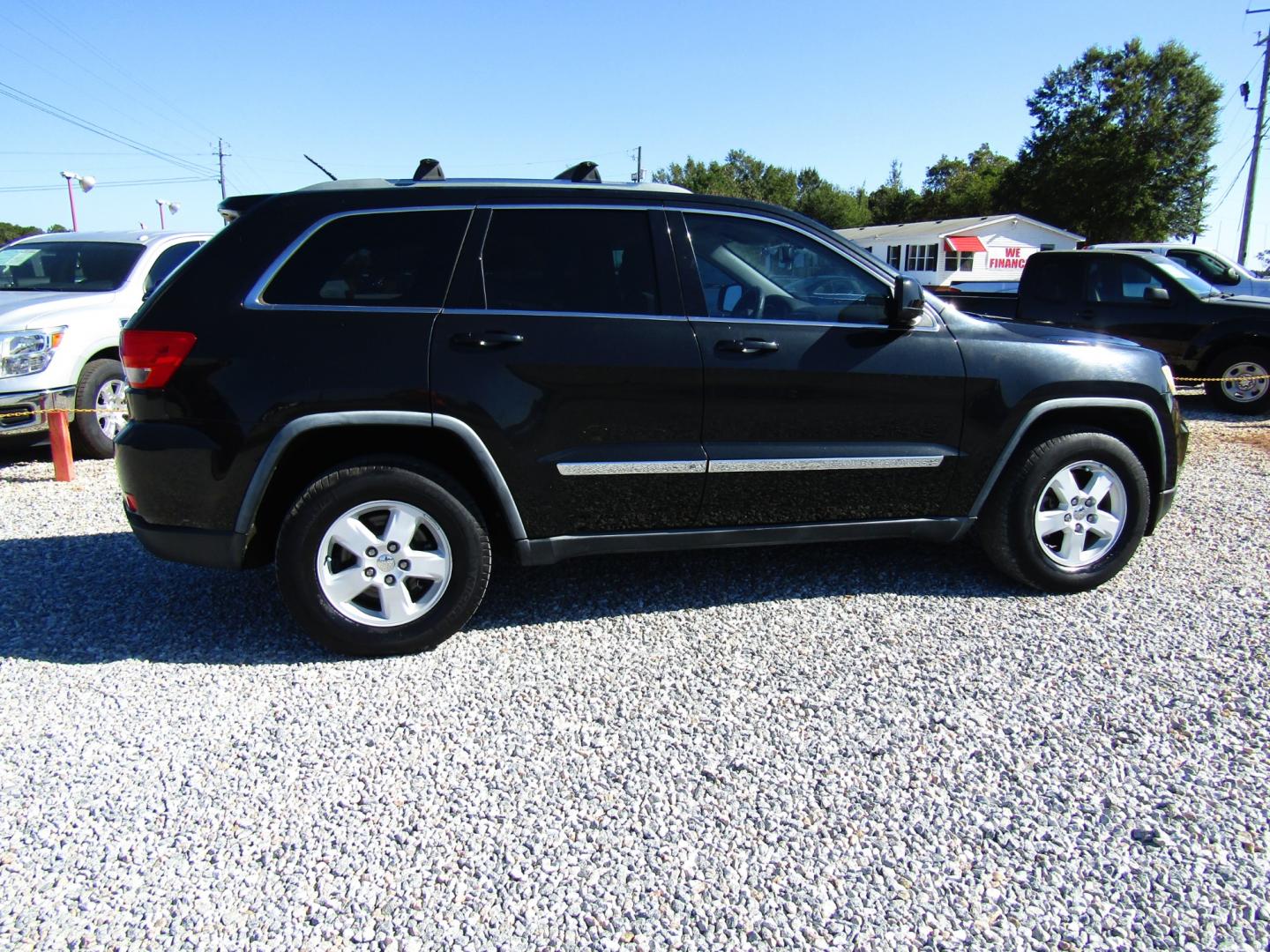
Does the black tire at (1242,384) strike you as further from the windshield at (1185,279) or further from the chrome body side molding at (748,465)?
the chrome body side molding at (748,465)

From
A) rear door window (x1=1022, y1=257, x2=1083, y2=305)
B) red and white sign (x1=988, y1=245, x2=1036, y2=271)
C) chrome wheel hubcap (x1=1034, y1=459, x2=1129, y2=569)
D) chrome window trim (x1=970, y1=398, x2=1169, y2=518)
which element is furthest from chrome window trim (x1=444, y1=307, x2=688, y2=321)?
red and white sign (x1=988, y1=245, x2=1036, y2=271)

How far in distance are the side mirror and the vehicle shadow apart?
4.33ft

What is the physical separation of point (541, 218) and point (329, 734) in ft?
7.09

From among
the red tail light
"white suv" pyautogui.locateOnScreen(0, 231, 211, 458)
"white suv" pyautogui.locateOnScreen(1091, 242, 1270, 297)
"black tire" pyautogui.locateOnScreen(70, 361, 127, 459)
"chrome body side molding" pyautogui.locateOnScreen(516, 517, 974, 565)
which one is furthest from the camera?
"white suv" pyautogui.locateOnScreen(1091, 242, 1270, 297)

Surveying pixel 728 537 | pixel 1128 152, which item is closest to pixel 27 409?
pixel 728 537

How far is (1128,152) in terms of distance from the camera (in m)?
50.7

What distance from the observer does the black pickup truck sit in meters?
9.42

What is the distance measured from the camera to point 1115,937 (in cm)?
213

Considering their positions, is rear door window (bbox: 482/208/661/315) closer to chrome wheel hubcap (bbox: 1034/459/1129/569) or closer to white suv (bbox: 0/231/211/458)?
chrome wheel hubcap (bbox: 1034/459/1129/569)

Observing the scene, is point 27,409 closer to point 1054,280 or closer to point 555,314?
point 555,314

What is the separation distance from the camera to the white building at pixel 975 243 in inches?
1626

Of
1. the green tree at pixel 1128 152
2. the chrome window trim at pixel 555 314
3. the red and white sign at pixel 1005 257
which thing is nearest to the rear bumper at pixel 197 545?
the chrome window trim at pixel 555 314

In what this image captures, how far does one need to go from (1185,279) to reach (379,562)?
9750 millimetres

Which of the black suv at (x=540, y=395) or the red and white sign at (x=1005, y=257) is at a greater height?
the red and white sign at (x=1005, y=257)
